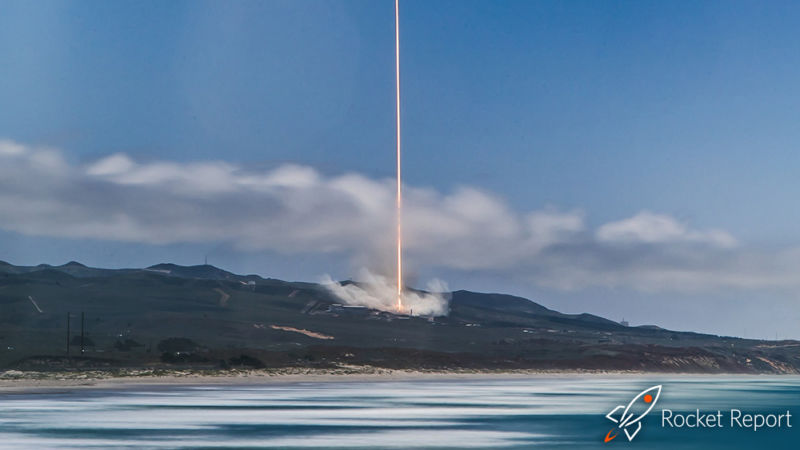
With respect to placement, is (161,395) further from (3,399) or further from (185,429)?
(185,429)

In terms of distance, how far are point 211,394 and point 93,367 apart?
53.7m

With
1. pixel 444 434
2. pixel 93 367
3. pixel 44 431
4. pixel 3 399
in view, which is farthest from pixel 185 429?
pixel 93 367

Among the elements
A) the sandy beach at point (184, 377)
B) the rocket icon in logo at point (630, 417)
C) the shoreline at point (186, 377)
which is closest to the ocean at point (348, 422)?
the rocket icon in logo at point (630, 417)

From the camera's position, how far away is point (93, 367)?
138500 mm

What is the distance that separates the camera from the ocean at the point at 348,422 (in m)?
50.3

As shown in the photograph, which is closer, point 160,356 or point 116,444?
point 116,444

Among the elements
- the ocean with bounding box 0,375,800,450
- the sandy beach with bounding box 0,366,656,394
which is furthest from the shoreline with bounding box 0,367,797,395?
the ocean with bounding box 0,375,800,450

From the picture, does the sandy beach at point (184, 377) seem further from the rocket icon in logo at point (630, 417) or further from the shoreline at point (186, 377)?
the rocket icon in logo at point (630, 417)

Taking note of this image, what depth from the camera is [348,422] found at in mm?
60938

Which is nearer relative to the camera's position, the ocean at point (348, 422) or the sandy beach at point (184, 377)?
the ocean at point (348, 422)

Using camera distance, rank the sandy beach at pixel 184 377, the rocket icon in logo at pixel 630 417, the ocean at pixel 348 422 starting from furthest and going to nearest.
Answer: the sandy beach at pixel 184 377, the rocket icon in logo at pixel 630 417, the ocean at pixel 348 422

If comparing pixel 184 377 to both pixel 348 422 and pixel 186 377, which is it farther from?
pixel 348 422

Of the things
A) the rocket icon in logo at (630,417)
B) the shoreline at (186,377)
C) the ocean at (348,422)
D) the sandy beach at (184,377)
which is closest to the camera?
the ocean at (348,422)

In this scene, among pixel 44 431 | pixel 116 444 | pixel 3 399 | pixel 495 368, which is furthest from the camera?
pixel 495 368
